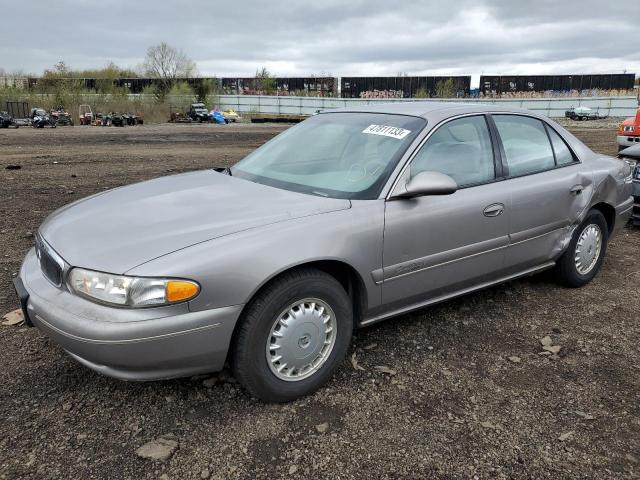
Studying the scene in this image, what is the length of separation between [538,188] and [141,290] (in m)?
2.92

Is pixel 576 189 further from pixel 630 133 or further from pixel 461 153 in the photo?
pixel 630 133

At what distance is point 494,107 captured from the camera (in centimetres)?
404

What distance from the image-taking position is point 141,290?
237cm

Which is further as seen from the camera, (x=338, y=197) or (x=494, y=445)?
(x=338, y=197)

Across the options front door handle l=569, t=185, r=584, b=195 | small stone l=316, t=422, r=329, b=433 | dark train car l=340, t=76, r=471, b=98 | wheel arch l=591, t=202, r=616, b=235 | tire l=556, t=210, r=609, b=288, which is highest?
dark train car l=340, t=76, r=471, b=98

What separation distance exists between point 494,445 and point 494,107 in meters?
2.53

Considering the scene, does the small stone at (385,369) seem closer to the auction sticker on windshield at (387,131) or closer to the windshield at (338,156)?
the windshield at (338,156)

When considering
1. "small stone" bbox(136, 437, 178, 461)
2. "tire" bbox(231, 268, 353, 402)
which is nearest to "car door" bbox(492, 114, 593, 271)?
"tire" bbox(231, 268, 353, 402)

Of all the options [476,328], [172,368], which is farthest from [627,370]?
[172,368]

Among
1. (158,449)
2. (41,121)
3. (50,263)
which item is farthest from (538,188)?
(41,121)

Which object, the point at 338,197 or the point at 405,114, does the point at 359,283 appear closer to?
the point at 338,197

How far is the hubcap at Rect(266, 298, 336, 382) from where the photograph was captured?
9.03 feet

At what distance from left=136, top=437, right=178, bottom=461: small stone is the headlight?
0.70 m

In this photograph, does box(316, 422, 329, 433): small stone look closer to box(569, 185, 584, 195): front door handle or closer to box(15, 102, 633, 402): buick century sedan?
box(15, 102, 633, 402): buick century sedan
